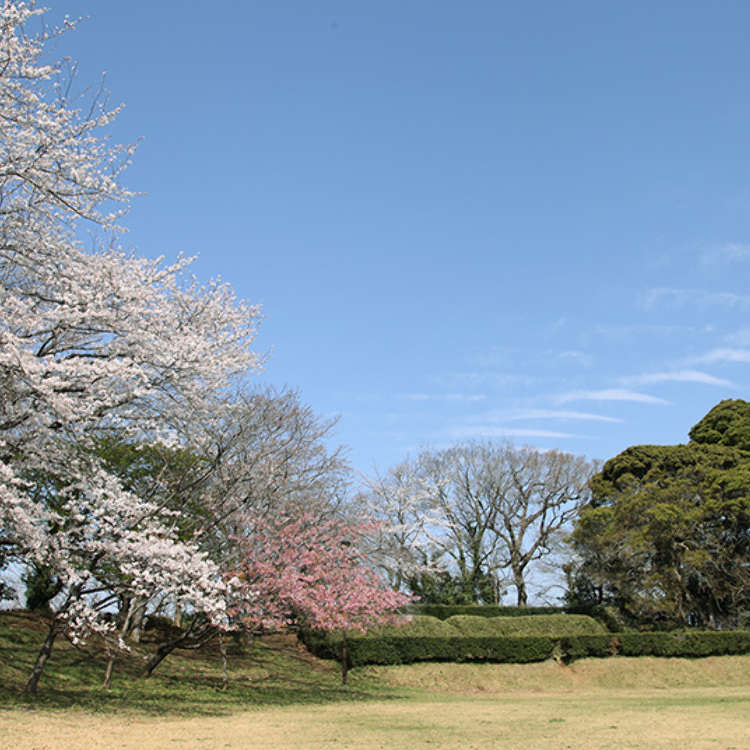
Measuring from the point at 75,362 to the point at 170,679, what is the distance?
1007cm

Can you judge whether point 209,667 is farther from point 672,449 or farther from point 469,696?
point 672,449

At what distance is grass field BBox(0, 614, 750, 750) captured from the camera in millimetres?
9953

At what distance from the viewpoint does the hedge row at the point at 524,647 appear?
21703mm

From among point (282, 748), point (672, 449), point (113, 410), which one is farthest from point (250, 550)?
point (672, 449)

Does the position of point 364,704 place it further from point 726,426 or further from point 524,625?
point 726,426

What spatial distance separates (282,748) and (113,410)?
593cm

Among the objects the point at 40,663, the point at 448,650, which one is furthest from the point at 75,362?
the point at 448,650

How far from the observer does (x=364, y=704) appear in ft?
51.3

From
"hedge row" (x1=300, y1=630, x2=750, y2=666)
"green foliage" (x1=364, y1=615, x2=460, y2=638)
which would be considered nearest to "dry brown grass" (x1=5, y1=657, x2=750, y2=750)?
"hedge row" (x1=300, y1=630, x2=750, y2=666)

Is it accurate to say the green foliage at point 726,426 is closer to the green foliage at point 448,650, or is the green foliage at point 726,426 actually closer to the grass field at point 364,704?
the grass field at point 364,704

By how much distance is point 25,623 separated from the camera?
18.7m

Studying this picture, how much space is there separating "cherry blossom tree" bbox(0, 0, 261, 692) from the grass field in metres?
1.79

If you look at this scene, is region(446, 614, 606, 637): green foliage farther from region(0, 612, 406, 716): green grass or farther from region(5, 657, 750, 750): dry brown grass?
region(0, 612, 406, 716): green grass

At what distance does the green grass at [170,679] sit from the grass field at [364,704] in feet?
0.19
